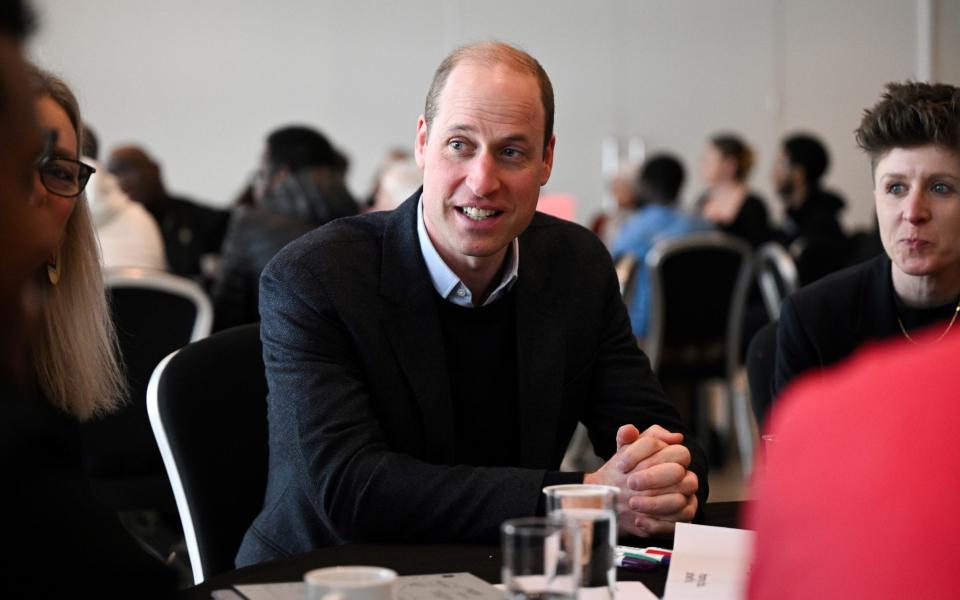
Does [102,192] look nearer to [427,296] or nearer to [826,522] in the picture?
[427,296]

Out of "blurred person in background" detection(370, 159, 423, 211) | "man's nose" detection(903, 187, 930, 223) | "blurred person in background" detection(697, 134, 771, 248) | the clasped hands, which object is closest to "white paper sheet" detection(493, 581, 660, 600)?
the clasped hands

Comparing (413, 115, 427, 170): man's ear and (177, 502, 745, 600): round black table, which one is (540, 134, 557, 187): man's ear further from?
(177, 502, 745, 600): round black table

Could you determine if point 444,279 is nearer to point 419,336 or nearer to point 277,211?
point 419,336

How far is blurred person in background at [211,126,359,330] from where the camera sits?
3779 mm

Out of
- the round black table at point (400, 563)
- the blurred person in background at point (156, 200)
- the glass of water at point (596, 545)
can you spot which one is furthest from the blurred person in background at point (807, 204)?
the glass of water at point (596, 545)

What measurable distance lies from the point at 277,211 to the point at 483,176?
7.61 feet

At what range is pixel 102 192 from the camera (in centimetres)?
399

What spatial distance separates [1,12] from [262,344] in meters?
1.35

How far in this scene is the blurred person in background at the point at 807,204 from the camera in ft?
19.0

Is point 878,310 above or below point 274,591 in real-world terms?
above

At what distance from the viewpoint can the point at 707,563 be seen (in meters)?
1.43

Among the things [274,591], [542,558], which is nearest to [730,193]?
[274,591]

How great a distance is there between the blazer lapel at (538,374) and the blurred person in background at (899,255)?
1.71 feet

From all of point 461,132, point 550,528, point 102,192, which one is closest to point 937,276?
point 461,132
